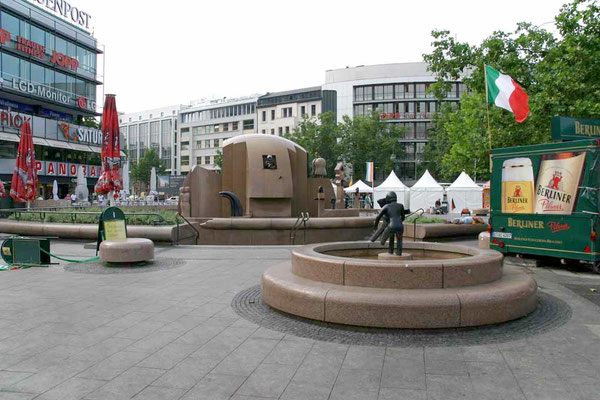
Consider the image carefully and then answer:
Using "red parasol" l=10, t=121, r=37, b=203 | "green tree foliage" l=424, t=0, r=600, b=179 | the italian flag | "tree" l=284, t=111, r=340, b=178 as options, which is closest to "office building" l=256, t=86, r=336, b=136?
"tree" l=284, t=111, r=340, b=178

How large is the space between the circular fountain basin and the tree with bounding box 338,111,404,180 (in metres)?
52.5

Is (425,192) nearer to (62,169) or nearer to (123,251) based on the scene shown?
(123,251)

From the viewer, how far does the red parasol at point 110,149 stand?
53.5 ft

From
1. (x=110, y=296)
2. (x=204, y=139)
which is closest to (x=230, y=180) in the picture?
(x=110, y=296)

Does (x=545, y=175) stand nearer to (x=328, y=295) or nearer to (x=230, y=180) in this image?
(x=328, y=295)

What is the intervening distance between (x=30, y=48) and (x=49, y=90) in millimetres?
4338

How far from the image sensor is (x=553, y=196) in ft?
35.8

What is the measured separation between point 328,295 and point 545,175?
7718mm

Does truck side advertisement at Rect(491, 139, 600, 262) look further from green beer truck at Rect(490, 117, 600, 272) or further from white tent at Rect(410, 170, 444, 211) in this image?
white tent at Rect(410, 170, 444, 211)

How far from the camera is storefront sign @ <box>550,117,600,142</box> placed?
433 inches

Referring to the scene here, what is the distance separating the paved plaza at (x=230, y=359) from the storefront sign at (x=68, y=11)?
49.9 metres

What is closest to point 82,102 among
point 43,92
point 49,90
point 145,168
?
point 49,90

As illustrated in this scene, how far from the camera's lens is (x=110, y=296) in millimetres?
7938

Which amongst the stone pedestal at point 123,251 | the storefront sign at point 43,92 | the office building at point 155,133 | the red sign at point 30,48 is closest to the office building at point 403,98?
the storefront sign at point 43,92
